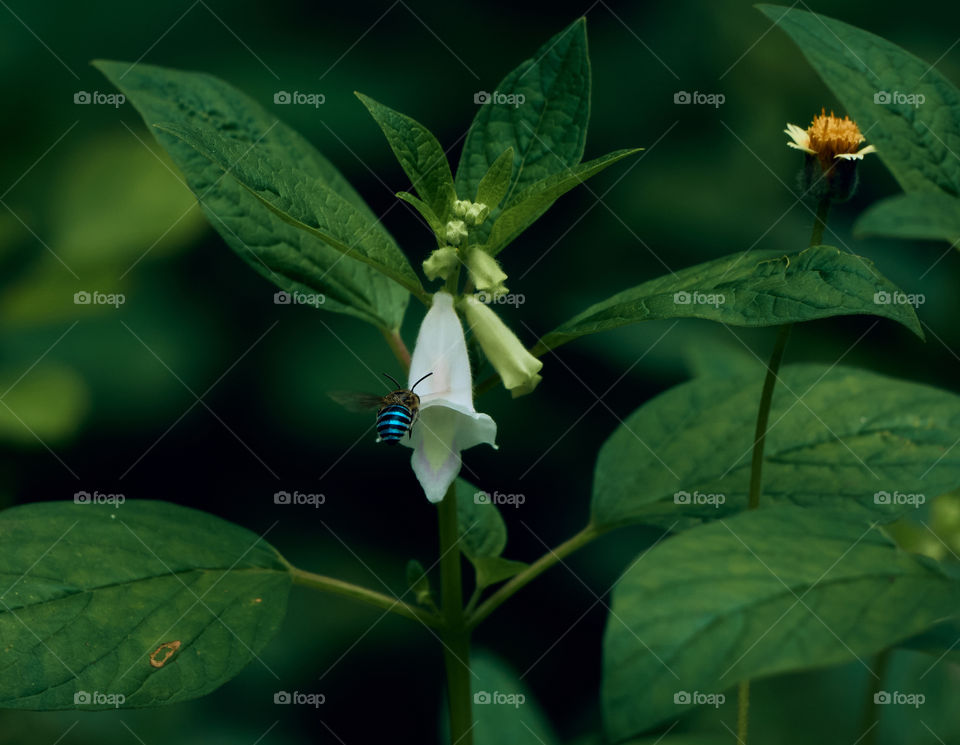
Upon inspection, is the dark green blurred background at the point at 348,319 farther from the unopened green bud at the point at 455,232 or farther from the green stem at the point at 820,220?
the unopened green bud at the point at 455,232

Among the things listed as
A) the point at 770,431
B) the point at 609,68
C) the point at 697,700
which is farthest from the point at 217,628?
the point at 609,68

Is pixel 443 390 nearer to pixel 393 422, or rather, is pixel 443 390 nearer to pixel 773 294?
pixel 393 422

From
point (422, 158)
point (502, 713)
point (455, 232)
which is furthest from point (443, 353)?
point (502, 713)

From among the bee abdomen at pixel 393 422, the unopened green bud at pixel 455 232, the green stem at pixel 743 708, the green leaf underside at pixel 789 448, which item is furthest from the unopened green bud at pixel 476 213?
the green stem at pixel 743 708

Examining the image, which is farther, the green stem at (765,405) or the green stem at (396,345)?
the green stem at (396,345)

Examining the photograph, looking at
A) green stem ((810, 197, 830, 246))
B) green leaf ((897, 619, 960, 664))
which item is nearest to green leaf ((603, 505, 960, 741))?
green leaf ((897, 619, 960, 664))

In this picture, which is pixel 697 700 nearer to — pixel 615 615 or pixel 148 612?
pixel 615 615

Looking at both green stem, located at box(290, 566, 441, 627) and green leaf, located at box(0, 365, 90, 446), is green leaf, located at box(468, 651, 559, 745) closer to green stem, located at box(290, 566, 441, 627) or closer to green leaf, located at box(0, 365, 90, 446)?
green stem, located at box(290, 566, 441, 627)
